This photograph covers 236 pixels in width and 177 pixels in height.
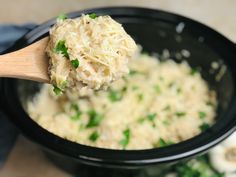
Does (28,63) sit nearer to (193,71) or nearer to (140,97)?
(140,97)

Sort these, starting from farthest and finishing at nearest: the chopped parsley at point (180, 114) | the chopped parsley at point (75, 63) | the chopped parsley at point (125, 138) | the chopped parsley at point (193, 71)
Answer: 1. the chopped parsley at point (193, 71)
2. the chopped parsley at point (180, 114)
3. the chopped parsley at point (125, 138)
4. the chopped parsley at point (75, 63)

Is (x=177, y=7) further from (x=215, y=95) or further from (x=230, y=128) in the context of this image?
(x=230, y=128)

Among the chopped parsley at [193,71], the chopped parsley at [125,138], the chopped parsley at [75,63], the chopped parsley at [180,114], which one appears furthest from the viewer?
the chopped parsley at [193,71]

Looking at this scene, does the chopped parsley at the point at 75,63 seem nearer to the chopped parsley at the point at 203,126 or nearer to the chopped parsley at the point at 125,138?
the chopped parsley at the point at 125,138

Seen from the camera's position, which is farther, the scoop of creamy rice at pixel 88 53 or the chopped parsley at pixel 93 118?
the chopped parsley at pixel 93 118

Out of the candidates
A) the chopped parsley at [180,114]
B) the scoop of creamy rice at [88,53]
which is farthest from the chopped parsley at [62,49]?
the chopped parsley at [180,114]

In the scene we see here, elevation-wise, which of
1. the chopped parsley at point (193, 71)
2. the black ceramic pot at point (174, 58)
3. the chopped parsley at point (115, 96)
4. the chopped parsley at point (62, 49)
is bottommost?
the chopped parsley at point (115, 96)
